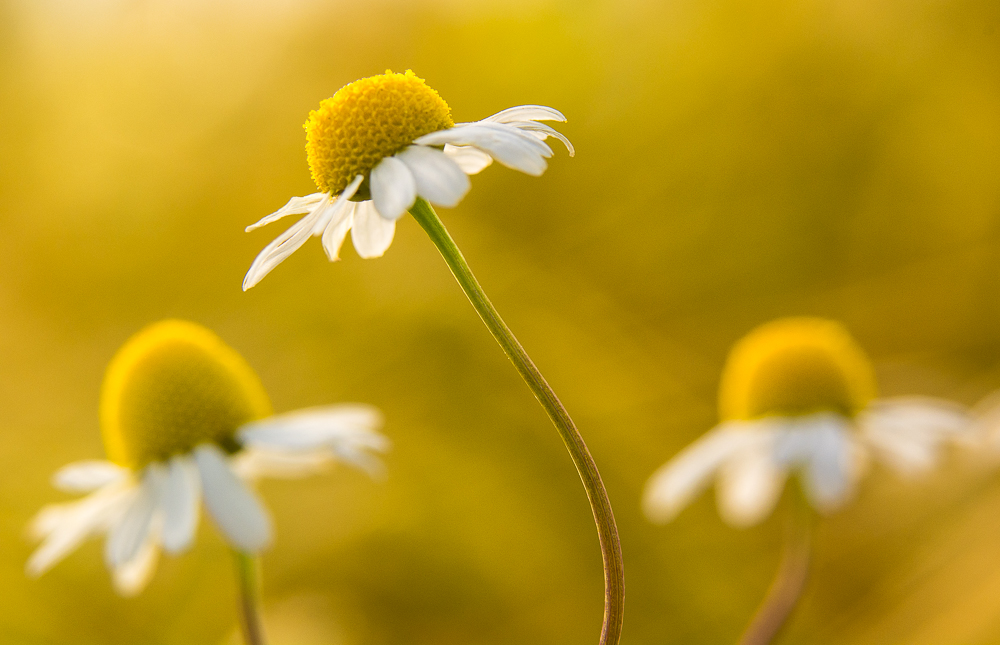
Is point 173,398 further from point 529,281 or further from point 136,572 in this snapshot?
point 529,281

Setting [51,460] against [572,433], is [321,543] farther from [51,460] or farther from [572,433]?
[572,433]

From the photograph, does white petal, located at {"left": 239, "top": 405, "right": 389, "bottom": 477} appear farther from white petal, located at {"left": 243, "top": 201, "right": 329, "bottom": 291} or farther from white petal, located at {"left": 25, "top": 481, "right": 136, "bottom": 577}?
white petal, located at {"left": 243, "top": 201, "right": 329, "bottom": 291}

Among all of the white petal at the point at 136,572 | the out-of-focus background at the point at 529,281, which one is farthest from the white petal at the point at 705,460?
the out-of-focus background at the point at 529,281

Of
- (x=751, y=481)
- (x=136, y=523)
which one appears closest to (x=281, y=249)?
(x=136, y=523)

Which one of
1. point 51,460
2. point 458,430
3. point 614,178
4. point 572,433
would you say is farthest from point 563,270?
point 572,433

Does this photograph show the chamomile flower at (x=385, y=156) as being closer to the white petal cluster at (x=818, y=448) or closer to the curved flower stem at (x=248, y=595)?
the curved flower stem at (x=248, y=595)

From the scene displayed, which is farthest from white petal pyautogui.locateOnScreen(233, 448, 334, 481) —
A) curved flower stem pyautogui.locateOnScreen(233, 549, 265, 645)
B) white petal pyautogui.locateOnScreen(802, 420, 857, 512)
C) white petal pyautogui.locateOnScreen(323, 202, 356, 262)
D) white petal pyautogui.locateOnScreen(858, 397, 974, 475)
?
white petal pyautogui.locateOnScreen(858, 397, 974, 475)
